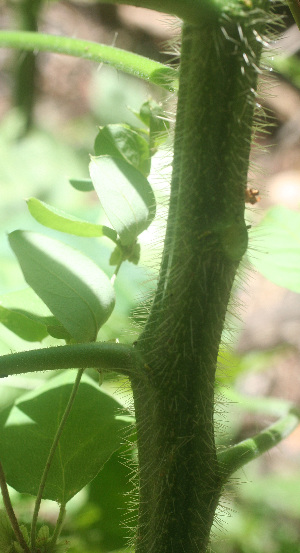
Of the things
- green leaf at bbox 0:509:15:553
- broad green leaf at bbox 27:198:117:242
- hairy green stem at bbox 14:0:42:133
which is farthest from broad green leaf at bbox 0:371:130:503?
hairy green stem at bbox 14:0:42:133

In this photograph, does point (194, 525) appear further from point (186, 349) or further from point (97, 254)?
point (97, 254)

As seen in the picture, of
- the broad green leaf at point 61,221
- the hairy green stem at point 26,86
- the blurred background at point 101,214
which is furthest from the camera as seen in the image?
the hairy green stem at point 26,86

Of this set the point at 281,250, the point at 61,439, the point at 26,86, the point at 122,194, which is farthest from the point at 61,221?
the point at 26,86

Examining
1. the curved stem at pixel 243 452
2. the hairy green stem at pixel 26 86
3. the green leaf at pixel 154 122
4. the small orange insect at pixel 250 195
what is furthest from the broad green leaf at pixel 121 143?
the hairy green stem at pixel 26 86

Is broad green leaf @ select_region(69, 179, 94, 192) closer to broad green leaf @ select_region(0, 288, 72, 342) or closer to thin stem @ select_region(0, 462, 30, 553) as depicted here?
broad green leaf @ select_region(0, 288, 72, 342)

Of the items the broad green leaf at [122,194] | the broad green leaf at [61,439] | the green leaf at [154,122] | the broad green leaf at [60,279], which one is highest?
the green leaf at [154,122]

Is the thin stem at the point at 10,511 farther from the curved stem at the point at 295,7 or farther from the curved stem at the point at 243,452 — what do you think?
the curved stem at the point at 295,7
